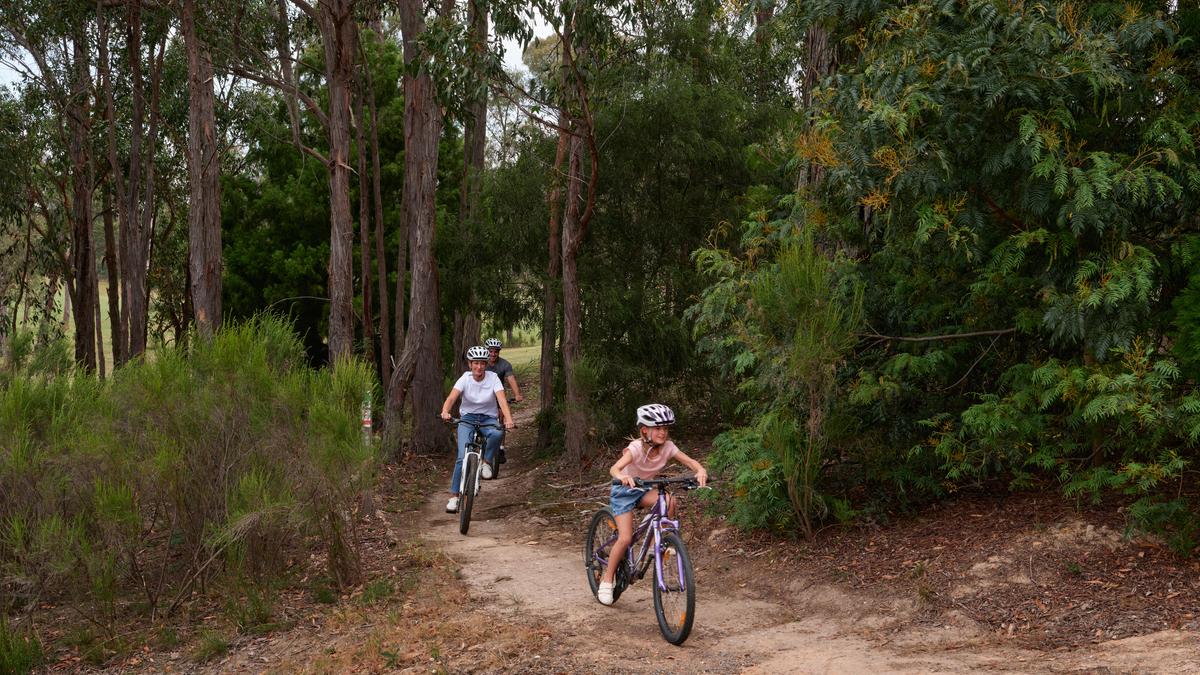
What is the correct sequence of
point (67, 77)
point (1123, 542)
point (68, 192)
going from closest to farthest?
point (1123, 542), point (67, 77), point (68, 192)

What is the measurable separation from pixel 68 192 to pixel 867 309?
110 feet

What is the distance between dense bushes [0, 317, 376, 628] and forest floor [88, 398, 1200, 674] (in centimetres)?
57

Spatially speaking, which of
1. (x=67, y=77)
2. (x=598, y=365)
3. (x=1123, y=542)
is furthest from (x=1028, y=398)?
(x=67, y=77)

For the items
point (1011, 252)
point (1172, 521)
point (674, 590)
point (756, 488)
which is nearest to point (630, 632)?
point (674, 590)

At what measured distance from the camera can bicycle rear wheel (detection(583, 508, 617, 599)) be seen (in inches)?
317

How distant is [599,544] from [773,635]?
1.54 metres

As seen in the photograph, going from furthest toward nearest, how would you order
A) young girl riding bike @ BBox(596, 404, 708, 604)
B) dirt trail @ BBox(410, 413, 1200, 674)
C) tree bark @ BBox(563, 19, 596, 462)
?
tree bark @ BBox(563, 19, 596, 462) → young girl riding bike @ BBox(596, 404, 708, 604) → dirt trail @ BBox(410, 413, 1200, 674)

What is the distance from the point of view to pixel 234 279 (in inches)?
1043

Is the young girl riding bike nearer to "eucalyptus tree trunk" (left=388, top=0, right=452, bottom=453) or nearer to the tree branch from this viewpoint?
the tree branch

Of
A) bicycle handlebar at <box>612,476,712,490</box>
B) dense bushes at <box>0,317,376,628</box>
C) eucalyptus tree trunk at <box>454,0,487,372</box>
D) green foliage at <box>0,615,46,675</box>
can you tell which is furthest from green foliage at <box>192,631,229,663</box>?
eucalyptus tree trunk at <box>454,0,487,372</box>

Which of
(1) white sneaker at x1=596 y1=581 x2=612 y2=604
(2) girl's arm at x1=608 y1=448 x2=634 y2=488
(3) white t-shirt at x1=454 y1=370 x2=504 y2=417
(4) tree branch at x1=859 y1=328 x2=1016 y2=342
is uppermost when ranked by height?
(4) tree branch at x1=859 y1=328 x2=1016 y2=342

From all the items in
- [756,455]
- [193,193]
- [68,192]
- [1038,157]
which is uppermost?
[68,192]

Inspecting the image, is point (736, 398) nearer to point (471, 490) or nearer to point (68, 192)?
point (471, 490)

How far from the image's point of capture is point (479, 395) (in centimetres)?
1123
